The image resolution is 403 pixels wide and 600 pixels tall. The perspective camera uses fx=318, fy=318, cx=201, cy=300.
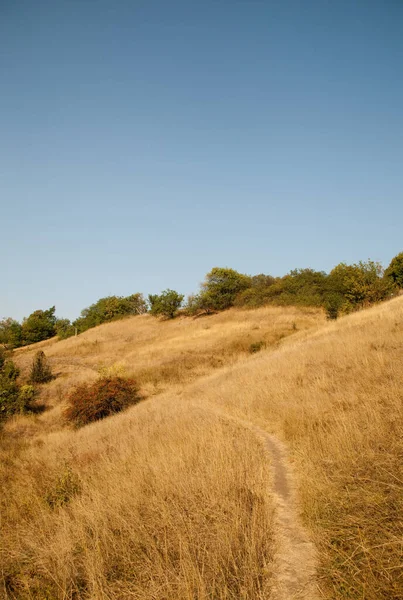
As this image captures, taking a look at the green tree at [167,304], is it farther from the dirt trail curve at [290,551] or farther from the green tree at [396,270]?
the dirt trail curve at [290,551]

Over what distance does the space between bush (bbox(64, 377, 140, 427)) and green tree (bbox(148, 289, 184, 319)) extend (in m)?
37.0

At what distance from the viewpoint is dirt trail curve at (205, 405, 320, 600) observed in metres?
2.88

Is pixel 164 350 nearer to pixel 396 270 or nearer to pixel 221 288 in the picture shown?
pixel 221 288

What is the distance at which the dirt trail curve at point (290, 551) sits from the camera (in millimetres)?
2877

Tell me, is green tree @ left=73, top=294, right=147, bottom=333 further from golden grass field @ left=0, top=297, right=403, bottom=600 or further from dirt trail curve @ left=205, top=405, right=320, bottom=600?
dirt trail curve @ left=205, top=405, right=320, bottom=600

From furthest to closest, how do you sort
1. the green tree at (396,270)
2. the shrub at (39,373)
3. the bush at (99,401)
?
the green tree at (396,270) → the shrub at (39,373) → the bush at (99,401)

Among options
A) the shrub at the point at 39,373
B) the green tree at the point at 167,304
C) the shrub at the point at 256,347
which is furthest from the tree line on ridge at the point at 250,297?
the shrub at the point at 39,373

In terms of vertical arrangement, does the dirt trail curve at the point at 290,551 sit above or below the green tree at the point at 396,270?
below

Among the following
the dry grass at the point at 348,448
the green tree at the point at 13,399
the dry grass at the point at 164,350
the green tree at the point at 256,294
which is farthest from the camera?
the green tree at the point at 256,294

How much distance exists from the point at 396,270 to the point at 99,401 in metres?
46.1

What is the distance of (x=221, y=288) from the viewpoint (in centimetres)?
5556

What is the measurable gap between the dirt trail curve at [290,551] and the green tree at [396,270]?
48.2 metres

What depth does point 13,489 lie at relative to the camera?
23.8 ft

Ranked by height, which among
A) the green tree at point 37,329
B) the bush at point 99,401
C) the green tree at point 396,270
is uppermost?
the green tree at point 37,329
